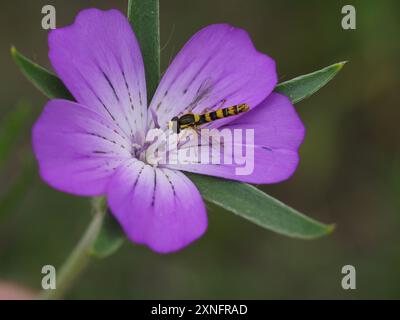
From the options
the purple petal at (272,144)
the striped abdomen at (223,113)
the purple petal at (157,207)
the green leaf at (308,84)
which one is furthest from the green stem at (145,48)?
the green leaf at (308,84)

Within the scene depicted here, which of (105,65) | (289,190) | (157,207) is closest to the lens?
(157,207)

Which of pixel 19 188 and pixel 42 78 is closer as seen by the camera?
pixel 42 78

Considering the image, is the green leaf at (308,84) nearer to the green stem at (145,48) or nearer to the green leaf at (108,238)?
the green stem at (145,48)

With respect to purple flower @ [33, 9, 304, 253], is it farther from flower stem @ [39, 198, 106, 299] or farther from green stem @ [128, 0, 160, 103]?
flower stem @ [39, 198, 106, 299]

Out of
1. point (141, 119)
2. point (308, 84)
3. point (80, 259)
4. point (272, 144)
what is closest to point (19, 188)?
point (80, 259)

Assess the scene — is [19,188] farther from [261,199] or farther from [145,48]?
[261,199]

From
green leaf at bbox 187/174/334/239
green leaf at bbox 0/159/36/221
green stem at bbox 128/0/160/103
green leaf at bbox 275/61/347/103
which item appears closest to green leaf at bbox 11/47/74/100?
green stem at bbox 128/0/160/103
